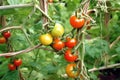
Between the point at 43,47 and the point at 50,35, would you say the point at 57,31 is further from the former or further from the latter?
the point at 43,47

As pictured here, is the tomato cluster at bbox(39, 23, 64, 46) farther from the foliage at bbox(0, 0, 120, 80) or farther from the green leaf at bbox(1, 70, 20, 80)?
the green leaf at bbox(1, 70, 20, 80)

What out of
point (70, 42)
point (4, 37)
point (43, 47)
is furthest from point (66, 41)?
point (4, 37)

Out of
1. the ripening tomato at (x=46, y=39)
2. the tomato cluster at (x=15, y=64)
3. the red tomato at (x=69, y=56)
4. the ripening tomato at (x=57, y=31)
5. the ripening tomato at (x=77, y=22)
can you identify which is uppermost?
the ripening tomato at (x=77, y=22)

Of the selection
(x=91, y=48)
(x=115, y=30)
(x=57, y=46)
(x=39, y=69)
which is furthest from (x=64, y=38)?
(x=115, y=30)

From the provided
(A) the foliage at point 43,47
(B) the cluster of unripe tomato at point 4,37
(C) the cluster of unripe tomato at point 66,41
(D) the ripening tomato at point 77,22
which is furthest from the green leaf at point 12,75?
(D) the ripening tomato at point 77,22

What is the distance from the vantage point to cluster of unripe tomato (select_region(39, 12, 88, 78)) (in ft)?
3.48

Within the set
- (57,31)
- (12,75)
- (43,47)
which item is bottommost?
(12,75)

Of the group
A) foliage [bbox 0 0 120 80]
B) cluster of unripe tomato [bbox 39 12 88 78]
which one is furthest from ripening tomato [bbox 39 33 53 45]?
foliage [bbox 0 0 120 80]

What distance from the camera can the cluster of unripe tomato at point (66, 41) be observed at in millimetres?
1062

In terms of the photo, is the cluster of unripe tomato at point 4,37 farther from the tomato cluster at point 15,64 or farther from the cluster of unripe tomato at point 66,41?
the cluster of unripe tomato at point 66,41

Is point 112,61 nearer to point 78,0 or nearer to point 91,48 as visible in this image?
point 78,0

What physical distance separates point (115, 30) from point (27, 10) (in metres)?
0.92

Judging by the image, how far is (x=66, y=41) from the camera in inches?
44.3

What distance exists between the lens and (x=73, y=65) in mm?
1183
